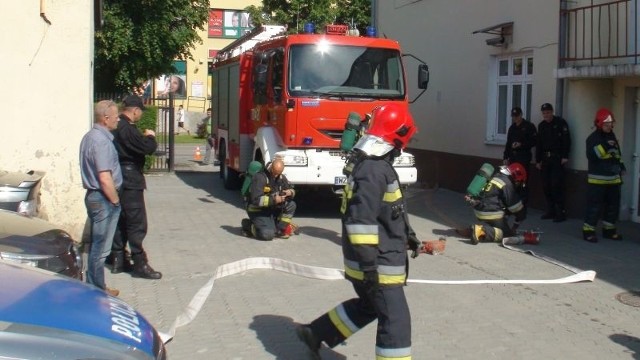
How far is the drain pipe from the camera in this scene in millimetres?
13070

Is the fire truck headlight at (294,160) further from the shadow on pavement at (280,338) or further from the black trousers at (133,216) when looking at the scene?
the shadow on pavement at (280,338)

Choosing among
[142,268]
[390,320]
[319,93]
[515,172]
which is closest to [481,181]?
[515,172]

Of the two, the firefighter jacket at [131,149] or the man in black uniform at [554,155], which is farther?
Answer: the man in black uniform at [554,155]

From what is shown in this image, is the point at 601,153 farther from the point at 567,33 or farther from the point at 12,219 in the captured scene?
the point at 12,219

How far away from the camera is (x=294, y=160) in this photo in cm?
1245

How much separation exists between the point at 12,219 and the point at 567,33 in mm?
9378

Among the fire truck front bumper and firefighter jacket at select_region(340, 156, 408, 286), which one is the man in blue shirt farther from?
the fire truck front bumper

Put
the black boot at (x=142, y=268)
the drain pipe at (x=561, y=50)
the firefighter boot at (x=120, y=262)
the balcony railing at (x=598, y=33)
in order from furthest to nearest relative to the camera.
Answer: the drain pipe at (x=561, y=50) → the balcony railing at (x=598, y=33) → the firefighter boot at (x=120, y=262) → the black boot at (x=142, y=268)

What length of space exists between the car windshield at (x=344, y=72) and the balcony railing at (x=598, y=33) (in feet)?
8.82

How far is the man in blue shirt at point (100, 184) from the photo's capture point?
7.11 m

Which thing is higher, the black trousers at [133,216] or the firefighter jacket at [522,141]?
the firefighter jacket at [522,141]

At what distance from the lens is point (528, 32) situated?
14148 mm

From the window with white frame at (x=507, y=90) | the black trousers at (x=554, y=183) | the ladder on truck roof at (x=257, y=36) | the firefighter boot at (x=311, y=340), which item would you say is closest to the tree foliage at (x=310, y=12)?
the ladder on truck roof at (x=257, y=36)

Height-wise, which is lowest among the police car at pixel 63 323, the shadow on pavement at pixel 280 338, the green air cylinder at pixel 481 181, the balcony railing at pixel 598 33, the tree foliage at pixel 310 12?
the shadow on pavement at pixel 280 338
